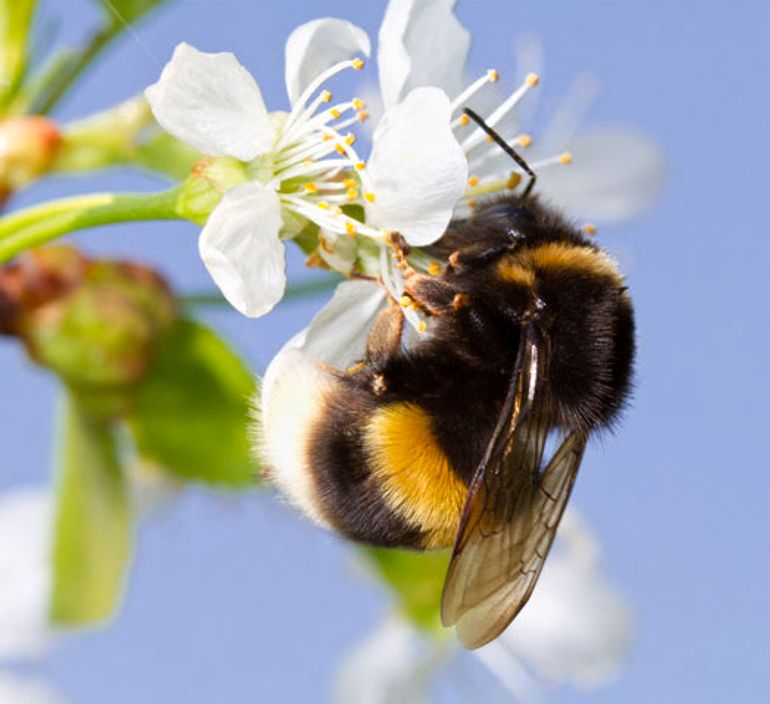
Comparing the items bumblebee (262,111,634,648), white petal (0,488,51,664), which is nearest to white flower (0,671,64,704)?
white petal (0,488,51,664)

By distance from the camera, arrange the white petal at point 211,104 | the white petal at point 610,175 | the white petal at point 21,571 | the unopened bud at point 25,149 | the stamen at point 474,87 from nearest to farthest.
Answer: the white petal at point 211,104 → the stamen at point 474,87 → the unopened bud at point 25,149 → the white petal at point 610,175 → the white petal at point 21,571

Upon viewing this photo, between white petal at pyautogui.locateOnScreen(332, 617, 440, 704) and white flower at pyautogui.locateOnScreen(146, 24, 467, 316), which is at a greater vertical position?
white flower at pyautogui.locateOnScreen(146, 24, 467, 316)

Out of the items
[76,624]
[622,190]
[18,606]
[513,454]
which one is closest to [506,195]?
[513,454]

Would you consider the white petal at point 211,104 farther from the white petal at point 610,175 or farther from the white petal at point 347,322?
the white petal at point 610,175

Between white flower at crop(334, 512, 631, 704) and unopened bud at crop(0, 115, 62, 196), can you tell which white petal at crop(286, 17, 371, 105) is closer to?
unopened bud at crop(0, 115, 62, 196)

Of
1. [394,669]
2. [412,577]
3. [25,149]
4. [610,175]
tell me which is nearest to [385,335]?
[25,149]

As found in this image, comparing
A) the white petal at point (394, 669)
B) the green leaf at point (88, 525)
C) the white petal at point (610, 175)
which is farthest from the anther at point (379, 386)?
the white petal at point (394, 669)
